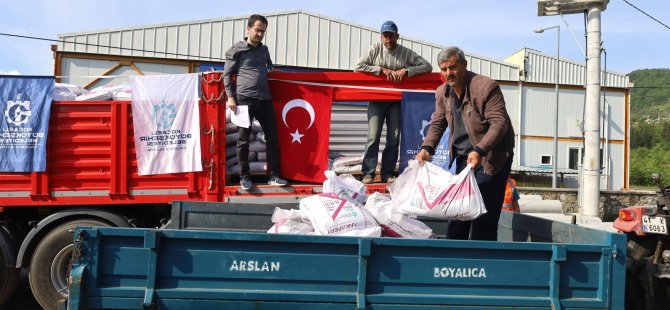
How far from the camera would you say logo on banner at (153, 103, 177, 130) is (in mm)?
5184

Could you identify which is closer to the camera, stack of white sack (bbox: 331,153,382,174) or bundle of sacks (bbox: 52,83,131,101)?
bundle of sacks (bbox: 52,83,131,101)

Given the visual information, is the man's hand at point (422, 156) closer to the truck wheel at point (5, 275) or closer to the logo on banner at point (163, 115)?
the logo on banner at point (163, 115)

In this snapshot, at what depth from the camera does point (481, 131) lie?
3.68 metres

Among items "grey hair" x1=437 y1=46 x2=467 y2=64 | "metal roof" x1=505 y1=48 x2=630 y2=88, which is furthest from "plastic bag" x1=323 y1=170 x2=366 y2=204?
"metal roof" x1=505 y1=48 x2=630 y2=88

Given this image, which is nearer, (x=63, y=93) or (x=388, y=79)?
(x=63, y=93)

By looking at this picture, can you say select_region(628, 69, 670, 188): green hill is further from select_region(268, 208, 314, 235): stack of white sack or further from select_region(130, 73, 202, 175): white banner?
select_region(268, 208, 314, 235): stack of white sack

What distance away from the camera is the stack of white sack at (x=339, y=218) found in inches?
130

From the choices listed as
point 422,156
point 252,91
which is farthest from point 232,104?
point 422,156

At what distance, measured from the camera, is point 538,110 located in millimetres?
21312

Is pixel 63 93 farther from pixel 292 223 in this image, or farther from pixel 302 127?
pixel 292 223

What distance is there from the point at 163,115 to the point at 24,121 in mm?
1294

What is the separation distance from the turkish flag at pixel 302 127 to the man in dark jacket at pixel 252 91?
14 cm

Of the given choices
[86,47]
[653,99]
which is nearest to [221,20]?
[86,47]

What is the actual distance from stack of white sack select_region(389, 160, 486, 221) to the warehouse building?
10.5 m
